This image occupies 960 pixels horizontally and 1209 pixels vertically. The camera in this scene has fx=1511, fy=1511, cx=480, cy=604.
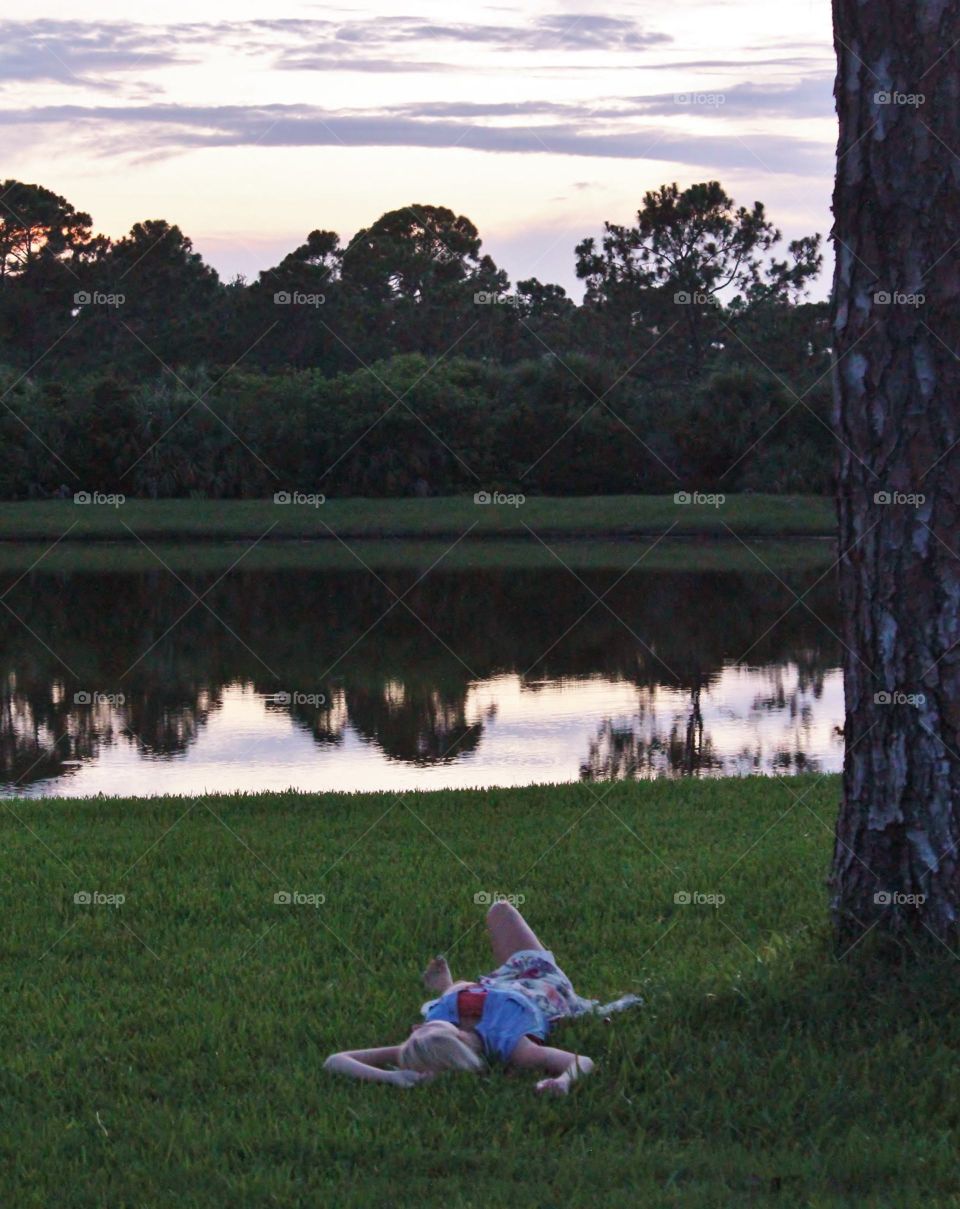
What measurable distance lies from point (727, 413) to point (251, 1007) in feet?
133

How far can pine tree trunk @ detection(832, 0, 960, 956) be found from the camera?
187 inches

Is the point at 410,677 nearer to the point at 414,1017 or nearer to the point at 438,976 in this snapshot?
the point at 414,1017

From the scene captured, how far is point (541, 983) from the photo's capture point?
4.62 meters

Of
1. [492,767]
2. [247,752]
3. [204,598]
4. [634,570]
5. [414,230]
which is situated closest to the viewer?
[492,767]

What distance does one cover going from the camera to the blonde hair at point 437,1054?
422 centimetres

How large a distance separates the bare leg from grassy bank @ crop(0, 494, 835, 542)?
111 ft

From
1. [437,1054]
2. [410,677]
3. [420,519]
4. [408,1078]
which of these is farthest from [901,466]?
[420,519]

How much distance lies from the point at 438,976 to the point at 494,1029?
0.35 m

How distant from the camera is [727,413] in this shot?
44.1 m

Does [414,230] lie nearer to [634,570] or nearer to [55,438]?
[55,438]

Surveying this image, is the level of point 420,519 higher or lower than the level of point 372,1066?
higher


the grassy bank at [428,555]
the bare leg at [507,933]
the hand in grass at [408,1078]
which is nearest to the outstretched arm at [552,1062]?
the hand in grass at [408,1078]

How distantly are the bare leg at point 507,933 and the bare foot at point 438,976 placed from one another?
247 mm

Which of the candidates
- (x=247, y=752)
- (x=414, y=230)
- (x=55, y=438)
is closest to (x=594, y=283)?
(x=414, y=230)
